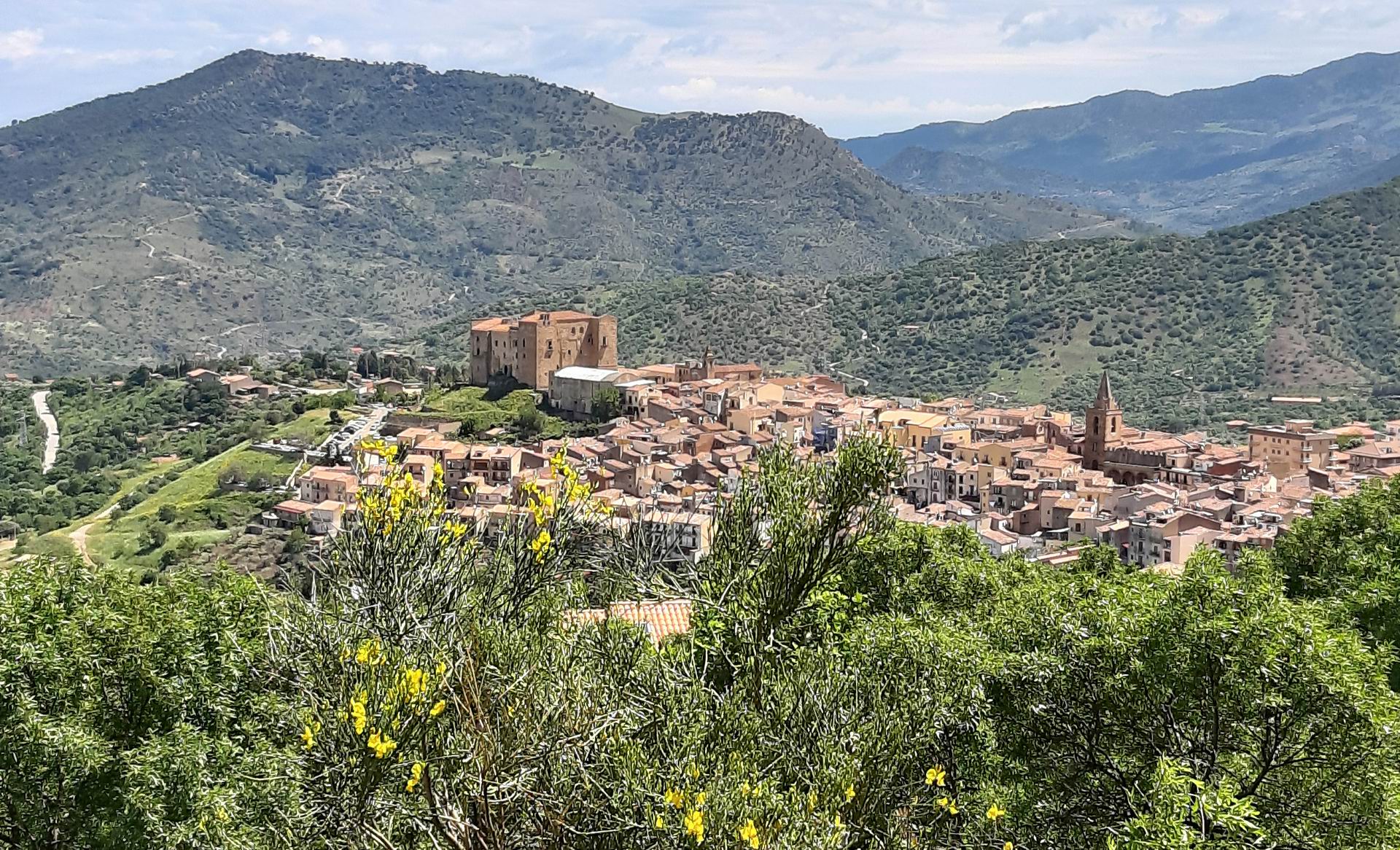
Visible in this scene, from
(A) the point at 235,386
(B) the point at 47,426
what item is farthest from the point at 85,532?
(B) the point at 47,426

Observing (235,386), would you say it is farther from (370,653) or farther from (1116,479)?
(370,653)

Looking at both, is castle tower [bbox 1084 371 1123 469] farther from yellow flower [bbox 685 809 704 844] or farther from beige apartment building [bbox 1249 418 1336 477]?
yellow flower [bbox 685 809 704 844]

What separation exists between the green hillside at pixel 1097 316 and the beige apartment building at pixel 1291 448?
19872 mm

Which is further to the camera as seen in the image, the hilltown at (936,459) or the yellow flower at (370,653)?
the hilltown at (936,459)

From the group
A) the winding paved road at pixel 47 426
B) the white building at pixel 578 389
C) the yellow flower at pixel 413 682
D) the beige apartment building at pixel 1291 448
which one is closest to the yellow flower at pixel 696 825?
the yellow flower at pixel 413 682

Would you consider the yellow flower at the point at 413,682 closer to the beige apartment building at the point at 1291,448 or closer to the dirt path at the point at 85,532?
the dirt path at the point at 85,532

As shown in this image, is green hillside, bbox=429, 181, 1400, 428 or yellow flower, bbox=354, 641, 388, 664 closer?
yellow flower, bbox=354, 641, 388, 664

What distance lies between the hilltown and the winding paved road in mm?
17537

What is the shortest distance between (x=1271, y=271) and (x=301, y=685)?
92.1 meters

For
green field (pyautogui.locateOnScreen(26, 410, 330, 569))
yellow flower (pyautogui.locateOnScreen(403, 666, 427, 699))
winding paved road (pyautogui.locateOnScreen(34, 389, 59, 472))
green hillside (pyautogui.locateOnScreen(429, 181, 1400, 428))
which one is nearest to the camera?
yellow flower (pyautogui.locateOnScreen(403, 666, 427, 699))

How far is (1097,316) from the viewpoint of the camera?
8869 cm

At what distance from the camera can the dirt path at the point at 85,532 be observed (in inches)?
1659

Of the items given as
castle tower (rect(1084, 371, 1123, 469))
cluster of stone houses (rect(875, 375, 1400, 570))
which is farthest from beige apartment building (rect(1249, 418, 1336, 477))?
castle tower (rect(1084, 371, 1123, 469))

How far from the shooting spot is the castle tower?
4903 centimetres
